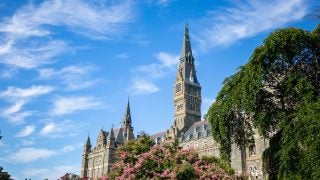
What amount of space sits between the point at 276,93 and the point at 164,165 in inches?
351

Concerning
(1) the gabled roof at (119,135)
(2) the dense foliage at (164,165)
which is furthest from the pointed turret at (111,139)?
(2) the dense foliage at (164,165)

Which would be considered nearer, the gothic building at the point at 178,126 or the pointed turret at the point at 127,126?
the gothic building at the point at 178,126

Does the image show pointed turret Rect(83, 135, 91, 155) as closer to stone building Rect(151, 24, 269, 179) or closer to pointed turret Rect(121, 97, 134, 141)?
pointed turret Rect(121, 97, 134, 141)

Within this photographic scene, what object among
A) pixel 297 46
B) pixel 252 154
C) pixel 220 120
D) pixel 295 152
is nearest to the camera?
pixel 295 152

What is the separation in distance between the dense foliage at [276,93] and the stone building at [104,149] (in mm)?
53063

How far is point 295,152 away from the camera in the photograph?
21.8 m

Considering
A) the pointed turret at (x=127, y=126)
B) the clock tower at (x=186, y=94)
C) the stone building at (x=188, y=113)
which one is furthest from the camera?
the pointed turret at (x=127, y=126)

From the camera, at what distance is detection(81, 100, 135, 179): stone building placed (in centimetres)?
7981

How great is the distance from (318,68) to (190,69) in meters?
62.6

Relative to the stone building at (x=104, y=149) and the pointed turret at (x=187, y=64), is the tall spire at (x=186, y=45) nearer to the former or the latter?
the pointed turret at (x=187, y=64)

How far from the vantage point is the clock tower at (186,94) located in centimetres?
8125

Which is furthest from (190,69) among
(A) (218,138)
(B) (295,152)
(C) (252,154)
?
(B) (295,152)

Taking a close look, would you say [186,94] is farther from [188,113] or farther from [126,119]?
[126,119]

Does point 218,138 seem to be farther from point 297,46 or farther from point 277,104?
point 297,46
